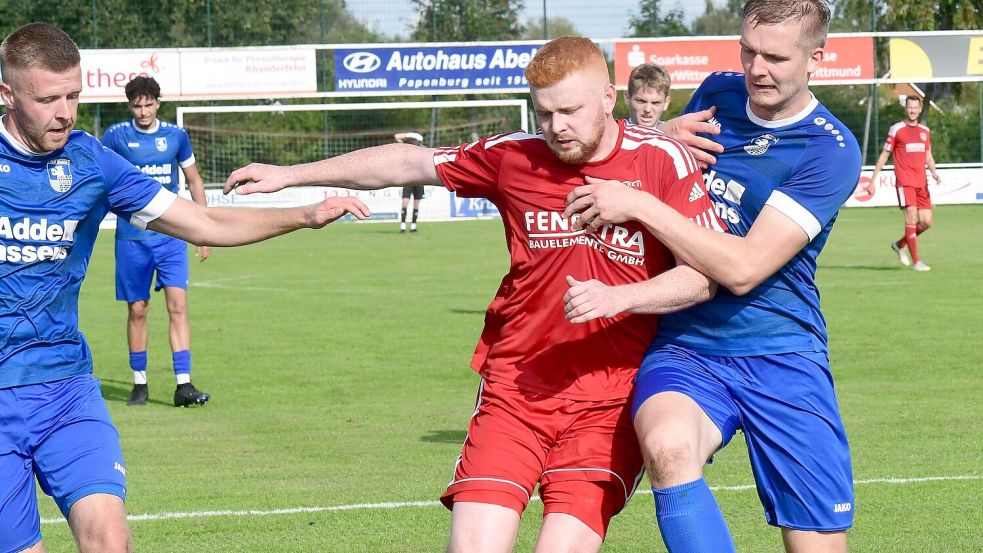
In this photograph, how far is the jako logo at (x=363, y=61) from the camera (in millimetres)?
38094

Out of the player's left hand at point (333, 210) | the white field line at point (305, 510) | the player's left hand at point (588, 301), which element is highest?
the player's left hand at point (333, 210)

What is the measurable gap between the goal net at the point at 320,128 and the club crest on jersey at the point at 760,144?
3396 centimetres

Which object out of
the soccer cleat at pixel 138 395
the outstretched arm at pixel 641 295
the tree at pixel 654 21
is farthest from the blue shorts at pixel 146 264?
the tree at pixel 654 21

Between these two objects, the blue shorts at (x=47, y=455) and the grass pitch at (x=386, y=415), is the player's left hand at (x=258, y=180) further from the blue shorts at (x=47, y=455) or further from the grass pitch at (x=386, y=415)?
the grass pitch at (x=386, y=415)

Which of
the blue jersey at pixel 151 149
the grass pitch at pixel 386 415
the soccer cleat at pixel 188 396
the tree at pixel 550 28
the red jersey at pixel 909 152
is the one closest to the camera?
the grass pitch at pixel 386 415

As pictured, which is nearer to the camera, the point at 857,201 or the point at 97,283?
the point at 97,283

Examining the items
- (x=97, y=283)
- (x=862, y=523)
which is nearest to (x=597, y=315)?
(x=862, y=523)

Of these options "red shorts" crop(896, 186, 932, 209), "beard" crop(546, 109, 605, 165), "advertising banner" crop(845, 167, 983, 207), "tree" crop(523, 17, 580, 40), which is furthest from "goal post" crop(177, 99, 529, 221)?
"beard" crop(546, 109, 605, 165)

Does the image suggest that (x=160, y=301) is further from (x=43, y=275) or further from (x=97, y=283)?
(x=43, y=275)

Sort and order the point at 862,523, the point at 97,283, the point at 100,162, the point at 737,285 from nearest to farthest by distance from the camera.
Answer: the point at 737,285, the point at 100,162, the point at 862,523, the point at 97,283

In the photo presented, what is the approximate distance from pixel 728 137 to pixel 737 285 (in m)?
0.74

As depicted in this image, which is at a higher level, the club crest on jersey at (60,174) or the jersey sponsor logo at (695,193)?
the club crest on jersey at (60,174)

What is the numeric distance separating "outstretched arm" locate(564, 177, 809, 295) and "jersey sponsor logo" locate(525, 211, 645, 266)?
87 mm

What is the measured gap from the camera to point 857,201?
123 feet
